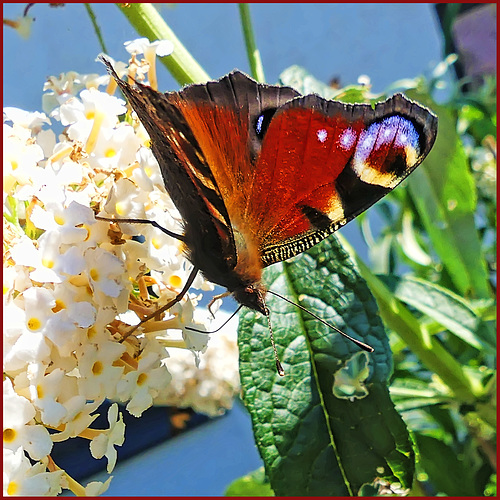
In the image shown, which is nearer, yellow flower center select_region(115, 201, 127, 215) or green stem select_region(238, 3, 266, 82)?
yellow flower center select_region(115, 201, 127, 215)

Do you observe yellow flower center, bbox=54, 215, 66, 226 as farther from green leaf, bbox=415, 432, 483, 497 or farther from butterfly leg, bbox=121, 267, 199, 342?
green leaf, bbox=415, 432, 483, 497

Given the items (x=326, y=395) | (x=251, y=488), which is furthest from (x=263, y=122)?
(x=251, y=488)

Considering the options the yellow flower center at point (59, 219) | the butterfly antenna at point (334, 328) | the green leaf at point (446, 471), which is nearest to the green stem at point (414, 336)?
the butterfly antenna at point (334, 328)

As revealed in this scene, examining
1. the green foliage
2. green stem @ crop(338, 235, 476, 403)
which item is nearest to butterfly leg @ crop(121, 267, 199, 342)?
the green foliage

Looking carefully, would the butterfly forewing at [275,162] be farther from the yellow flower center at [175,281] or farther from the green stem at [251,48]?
the green stem at [251,48]

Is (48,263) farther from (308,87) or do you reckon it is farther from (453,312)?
Result: (453,312)

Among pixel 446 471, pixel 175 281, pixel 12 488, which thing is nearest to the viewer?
pixel 12 488
